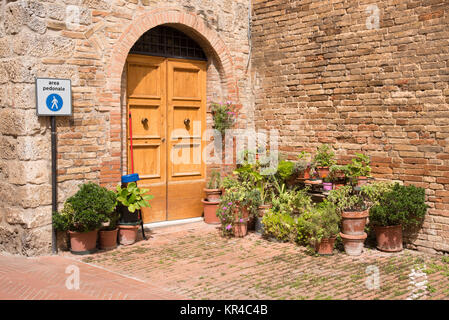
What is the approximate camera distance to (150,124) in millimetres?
8297

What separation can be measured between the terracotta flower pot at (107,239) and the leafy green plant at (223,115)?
2.91 meters

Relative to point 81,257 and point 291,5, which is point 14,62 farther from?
point 291,5

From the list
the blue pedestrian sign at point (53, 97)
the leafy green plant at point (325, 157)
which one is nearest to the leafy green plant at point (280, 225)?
the leafy green plant at point (325, 157)

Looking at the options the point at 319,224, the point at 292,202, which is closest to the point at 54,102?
the point at 292,202

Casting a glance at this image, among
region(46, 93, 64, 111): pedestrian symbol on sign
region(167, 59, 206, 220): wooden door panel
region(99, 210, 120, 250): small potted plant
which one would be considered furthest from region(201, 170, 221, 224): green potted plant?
region(46, 93, 64, 111): pedestrian symbol on sign

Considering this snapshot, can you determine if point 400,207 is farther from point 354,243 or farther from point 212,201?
point 212,201

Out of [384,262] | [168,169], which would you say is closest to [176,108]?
[168,169]

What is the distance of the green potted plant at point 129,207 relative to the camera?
715cm

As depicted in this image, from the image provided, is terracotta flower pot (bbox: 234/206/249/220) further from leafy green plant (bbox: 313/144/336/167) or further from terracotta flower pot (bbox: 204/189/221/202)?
leafy green plant (bbox: 313/144/336/167)

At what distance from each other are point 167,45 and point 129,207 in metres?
3.05

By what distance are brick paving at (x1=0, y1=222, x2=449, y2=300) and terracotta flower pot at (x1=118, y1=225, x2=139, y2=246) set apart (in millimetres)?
116

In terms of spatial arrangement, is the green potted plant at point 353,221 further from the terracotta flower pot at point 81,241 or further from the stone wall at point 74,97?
the terracotta flower pot at point 81,241

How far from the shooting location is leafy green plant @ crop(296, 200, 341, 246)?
6746 mm

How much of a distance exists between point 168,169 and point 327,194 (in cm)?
276
